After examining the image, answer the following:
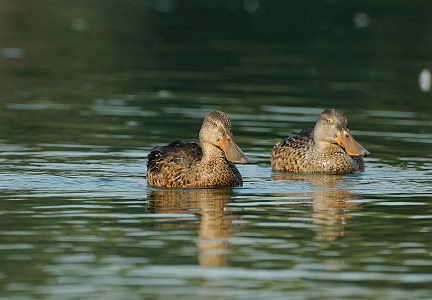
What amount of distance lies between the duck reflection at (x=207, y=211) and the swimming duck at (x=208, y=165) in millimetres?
162

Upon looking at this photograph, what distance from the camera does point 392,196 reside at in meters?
14.0

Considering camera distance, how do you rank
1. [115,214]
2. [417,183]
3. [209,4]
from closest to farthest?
[115,214] < [417,183] < [209,4]

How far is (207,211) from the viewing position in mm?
12898

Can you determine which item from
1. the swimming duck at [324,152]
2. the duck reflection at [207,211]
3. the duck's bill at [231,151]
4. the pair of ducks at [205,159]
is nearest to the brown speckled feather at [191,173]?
the pair of ducks at [205,159]

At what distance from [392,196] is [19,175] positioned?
189 inches

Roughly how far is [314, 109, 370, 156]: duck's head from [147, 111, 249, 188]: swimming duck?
2.40 metres

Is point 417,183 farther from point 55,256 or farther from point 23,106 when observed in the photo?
point 23,106

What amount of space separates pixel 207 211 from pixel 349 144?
4027 millimetres

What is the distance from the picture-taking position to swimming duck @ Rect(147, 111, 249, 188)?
14.4m

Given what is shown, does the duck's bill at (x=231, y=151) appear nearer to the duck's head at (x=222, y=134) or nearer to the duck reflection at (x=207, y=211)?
the duck's head at (x=222, y=134)

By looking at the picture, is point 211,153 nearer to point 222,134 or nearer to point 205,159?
point 205,159

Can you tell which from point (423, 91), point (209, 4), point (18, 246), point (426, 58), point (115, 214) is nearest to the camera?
point (18, 246)

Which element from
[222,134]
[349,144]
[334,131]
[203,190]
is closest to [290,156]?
[334,131]

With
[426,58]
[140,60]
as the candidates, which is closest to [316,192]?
[140,60]
